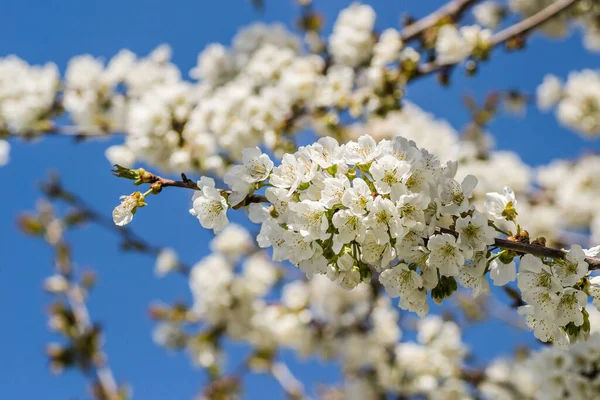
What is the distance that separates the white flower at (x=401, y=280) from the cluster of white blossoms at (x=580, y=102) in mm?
6483

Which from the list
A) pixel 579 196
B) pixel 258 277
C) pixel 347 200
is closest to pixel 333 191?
pixel 347 200

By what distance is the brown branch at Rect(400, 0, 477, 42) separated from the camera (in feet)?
16.3

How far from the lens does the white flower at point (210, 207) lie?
171cm

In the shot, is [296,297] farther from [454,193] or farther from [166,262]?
[454,193]

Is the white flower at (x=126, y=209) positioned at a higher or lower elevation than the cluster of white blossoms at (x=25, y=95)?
lower

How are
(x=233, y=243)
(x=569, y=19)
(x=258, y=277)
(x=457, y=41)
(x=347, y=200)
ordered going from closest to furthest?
(x=347, y=200) → (x=457, y=41) → (x=569, y=19) → (x=258, y=277) → (x=233, y=243)

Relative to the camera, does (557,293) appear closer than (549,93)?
Yes

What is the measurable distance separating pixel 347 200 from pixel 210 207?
458 mm

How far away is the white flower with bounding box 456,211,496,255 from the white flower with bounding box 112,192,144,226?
3.28ft

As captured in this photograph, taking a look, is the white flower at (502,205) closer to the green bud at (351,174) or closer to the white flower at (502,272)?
the white flower at (502,272)

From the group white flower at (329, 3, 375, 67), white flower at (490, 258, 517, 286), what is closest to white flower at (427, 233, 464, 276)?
white flower at (490, 258, 517, 286)

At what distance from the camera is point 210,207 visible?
1727 mm

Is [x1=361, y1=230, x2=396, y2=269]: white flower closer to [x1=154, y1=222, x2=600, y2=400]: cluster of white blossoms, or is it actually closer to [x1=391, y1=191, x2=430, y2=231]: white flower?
[x1=391, y1=191, x2=430, y2=231]: white flower

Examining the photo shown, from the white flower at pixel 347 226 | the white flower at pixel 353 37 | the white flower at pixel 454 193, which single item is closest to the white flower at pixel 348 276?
the white flower at pixel 347 226
